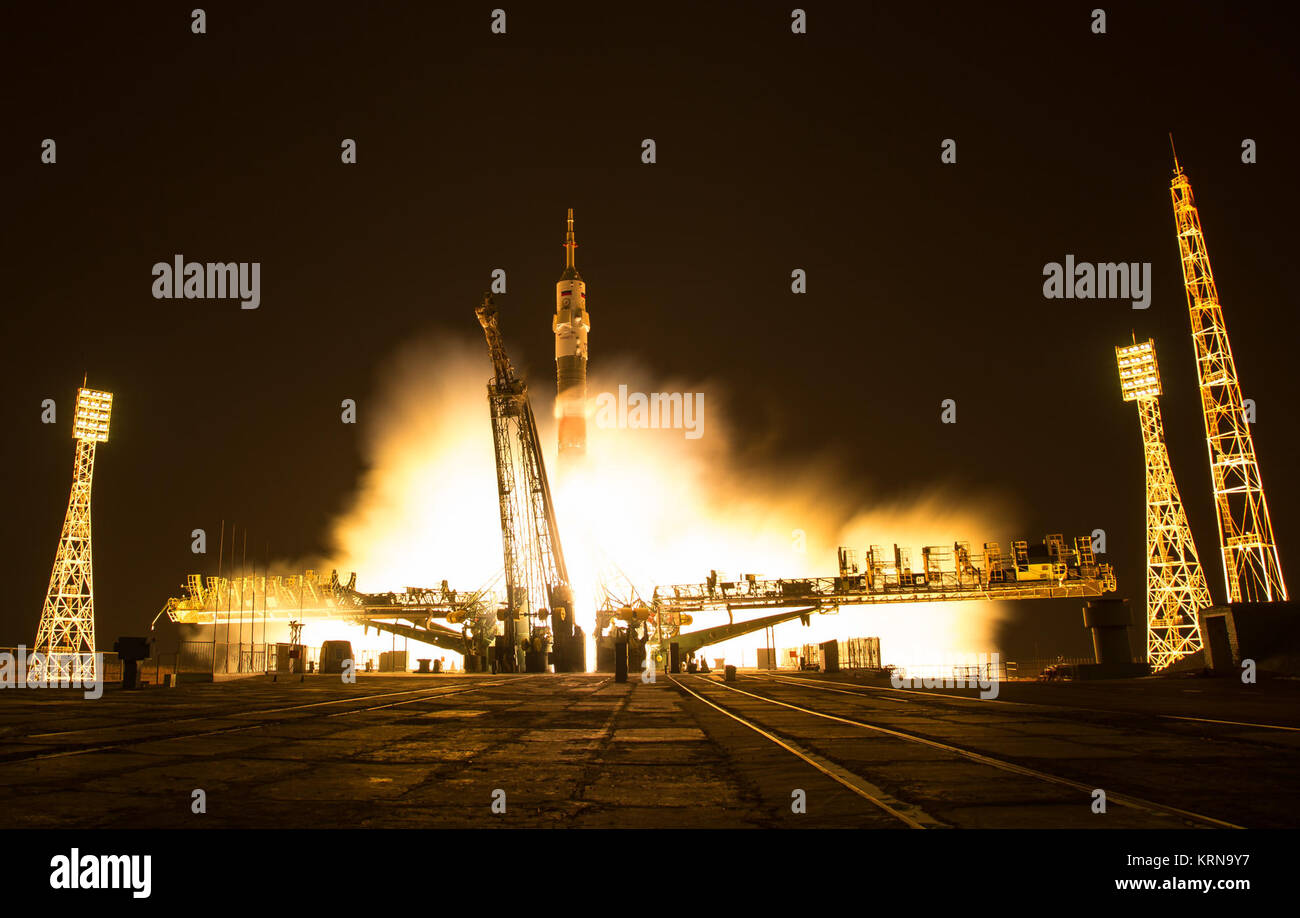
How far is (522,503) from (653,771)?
300 feet

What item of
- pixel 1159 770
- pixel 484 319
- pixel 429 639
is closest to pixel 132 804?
pixel 1159 770

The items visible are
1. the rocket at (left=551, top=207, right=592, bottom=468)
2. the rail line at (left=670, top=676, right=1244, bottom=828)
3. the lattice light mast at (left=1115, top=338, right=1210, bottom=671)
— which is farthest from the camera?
the rocket at (left=551, top=207, right=592, bottom=468)

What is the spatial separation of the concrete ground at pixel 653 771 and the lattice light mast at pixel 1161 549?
235 ft

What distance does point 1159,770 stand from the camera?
291 inches

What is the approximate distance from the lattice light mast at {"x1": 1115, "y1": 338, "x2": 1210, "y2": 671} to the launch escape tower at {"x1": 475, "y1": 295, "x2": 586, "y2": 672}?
58253mm

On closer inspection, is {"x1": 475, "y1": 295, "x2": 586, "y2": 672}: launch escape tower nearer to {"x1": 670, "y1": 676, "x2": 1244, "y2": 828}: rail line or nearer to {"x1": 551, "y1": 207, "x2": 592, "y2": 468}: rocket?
{"x1": 551, "y1": 207, "x2": 592, "y2": 468}: rocket

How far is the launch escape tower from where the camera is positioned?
93438 mm
